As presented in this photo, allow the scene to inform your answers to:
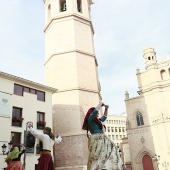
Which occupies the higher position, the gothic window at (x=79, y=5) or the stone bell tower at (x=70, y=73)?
the gothic window at (x=79, y=5)

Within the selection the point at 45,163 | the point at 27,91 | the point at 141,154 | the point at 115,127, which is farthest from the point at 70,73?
the point at 115,127

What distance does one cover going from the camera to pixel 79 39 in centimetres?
2325

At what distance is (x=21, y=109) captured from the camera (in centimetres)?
1822

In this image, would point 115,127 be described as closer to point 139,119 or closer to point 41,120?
point 139,119

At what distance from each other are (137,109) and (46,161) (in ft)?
93.4

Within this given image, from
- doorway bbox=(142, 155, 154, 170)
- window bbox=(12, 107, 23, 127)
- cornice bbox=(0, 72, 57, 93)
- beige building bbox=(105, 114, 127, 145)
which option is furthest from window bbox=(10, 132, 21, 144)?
beige building bbox=(105, 114, 127, 145)

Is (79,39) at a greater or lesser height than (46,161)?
greater

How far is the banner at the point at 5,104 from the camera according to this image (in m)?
16.8

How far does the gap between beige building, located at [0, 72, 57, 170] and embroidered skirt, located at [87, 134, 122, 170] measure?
1285 centimetres

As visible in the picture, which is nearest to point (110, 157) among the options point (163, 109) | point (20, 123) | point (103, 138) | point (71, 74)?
point (103, 138)

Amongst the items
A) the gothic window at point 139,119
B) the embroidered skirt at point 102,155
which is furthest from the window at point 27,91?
the gothic window at point 139,119

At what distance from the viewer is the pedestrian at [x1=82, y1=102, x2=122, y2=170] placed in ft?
14.4

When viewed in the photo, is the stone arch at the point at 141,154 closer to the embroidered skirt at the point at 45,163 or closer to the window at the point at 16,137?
the window at the point at 16,137

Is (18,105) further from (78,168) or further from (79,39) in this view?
(79,39)
